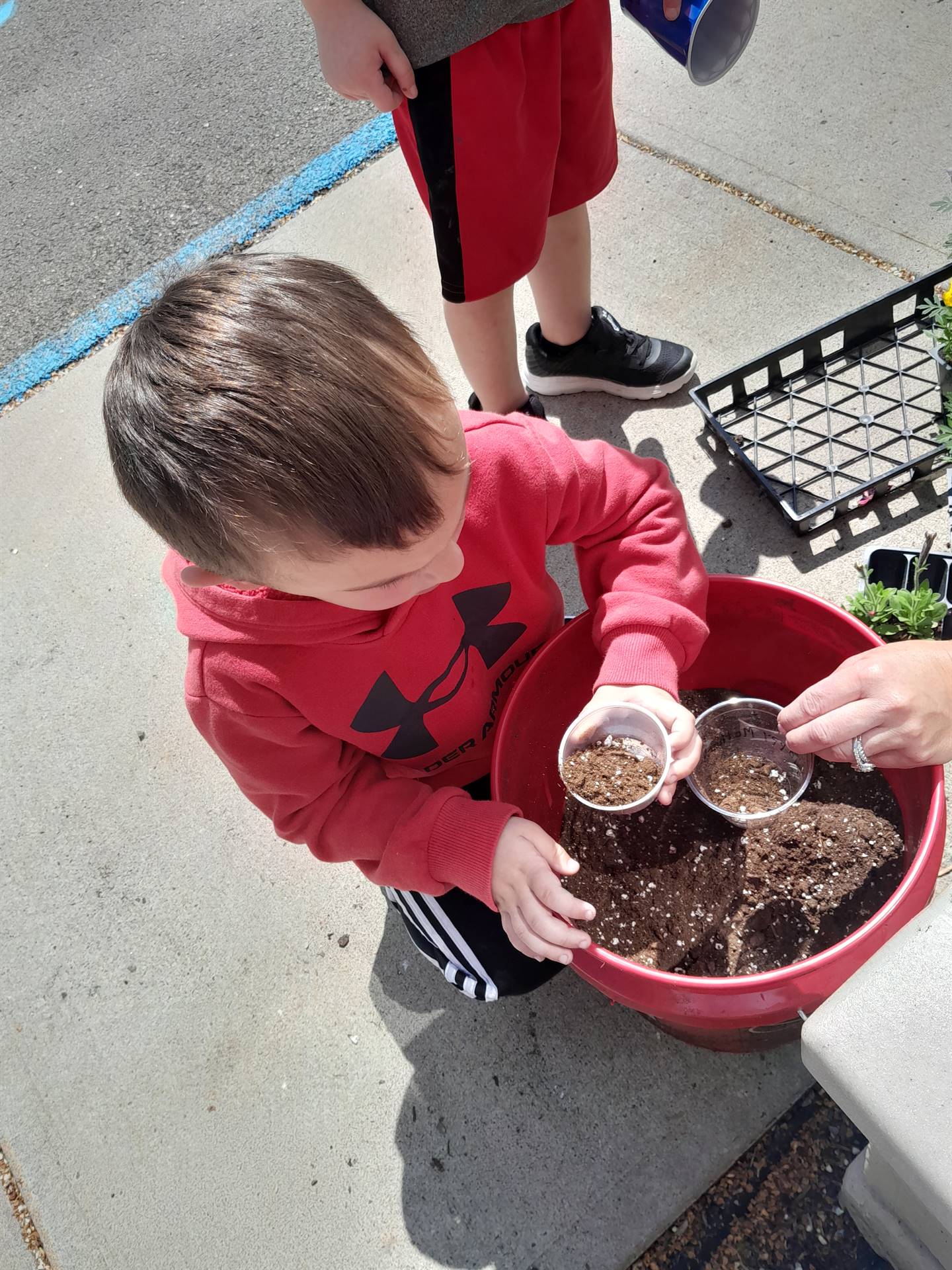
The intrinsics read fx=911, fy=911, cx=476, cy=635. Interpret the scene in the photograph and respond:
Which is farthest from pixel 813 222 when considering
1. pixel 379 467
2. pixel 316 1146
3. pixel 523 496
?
pixel 316 1146

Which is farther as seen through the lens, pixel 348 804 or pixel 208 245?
pixel 208 245

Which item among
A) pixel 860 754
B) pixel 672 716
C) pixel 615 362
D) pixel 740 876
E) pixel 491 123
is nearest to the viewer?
pixel 860 754

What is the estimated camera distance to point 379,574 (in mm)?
912

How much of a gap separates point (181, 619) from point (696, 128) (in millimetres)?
2034

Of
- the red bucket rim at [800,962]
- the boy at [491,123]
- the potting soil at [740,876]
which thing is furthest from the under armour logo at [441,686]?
the boy at [491,123]

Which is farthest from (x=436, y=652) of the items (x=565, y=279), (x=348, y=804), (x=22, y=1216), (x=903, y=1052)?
(x=22, y=1216)

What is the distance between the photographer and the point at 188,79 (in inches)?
121

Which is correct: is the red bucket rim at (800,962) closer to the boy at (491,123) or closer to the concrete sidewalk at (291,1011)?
the concrete sidewalk at (291,1011)

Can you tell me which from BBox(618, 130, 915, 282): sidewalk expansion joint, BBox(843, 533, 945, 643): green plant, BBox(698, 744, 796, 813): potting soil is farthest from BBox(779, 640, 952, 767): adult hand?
BBox(618, 130, 915, 282): sidewalk expansion joint

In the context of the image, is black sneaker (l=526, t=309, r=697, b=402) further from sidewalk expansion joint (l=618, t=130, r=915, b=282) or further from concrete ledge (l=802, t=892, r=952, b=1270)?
concrete ledge (l=802, t=892, r=952, b=1270)

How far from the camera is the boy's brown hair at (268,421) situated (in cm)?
79

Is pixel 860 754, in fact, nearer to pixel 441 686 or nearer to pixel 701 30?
pixel 441 686

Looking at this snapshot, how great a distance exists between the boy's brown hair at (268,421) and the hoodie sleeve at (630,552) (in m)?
0.36

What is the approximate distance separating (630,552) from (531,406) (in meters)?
0.78
